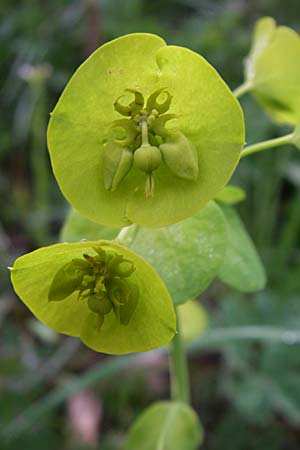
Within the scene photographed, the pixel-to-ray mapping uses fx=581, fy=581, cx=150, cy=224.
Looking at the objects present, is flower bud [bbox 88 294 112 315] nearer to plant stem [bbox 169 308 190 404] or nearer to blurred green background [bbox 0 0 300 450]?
plant stem [bbox 169 308 190 404]

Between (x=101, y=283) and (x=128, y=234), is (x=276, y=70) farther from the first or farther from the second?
(x=101, y=283)

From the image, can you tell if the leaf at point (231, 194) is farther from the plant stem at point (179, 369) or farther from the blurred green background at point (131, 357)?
the blurred green background at point (131, 357)

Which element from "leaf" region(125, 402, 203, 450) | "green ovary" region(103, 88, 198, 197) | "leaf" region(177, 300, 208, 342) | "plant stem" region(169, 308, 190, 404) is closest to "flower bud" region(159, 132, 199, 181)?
"green ovary" region(103, 88, 198, 197)

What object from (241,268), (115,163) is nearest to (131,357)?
(241,268)

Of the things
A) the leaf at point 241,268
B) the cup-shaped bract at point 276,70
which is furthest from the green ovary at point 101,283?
the cup-shaped bract at point 276,70

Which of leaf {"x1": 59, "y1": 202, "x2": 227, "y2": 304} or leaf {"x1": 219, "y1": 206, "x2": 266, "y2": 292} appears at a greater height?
leaf {"x1": 59, "y1": 202, "x2": 227, "y2": 304}
